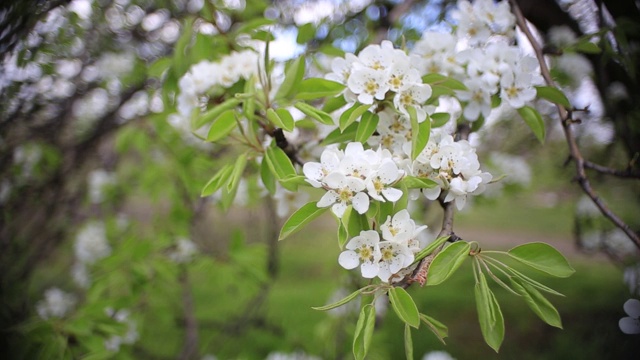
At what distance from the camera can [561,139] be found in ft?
10.2

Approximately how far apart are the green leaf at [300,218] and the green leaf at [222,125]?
11.6 inches

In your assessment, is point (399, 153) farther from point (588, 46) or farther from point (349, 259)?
point (588, 46)

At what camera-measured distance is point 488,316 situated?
0.77 meters

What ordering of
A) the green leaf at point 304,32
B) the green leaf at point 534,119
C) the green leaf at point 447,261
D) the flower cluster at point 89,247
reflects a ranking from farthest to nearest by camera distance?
the flower cluster at point 89,247, the green leaf at point 304,32, the green leaf at point 534,119, the green leaf at point 447,261

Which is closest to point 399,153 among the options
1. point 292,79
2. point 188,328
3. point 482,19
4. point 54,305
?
point 292,79

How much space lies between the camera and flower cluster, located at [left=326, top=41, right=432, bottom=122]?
3.01ft

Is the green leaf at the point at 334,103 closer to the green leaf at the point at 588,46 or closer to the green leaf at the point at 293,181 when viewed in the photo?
the green leaf at the point at 293,181

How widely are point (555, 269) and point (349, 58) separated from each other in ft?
1.99

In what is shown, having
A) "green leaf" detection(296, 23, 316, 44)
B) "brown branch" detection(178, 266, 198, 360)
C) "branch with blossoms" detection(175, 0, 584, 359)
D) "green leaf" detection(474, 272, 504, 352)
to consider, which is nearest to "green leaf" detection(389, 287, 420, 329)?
"branch with blossoms" detection(175, 0, 584, 359)

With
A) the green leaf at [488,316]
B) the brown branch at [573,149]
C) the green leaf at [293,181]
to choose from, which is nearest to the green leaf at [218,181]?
the green leaf at [293,181]

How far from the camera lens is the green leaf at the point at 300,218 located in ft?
2.68

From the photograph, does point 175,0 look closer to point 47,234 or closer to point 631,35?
point 47,234

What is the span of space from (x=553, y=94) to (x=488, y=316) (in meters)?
0.64

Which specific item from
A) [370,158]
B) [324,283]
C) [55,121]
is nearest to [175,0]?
[55,121]
